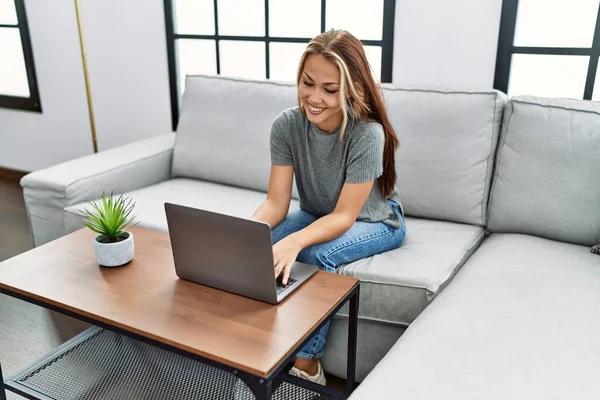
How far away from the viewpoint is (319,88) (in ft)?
4.83

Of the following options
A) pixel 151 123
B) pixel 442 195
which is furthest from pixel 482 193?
pixel 151 123

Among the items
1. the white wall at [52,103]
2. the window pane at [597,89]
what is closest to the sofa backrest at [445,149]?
the window pane at [597,89]

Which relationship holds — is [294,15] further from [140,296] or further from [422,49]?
[140,296]

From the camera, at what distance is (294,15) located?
2520mm

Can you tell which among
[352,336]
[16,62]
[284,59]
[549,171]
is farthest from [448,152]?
[16,62]

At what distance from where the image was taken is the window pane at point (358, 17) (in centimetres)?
232

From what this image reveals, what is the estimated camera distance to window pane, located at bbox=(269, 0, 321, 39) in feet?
8.11

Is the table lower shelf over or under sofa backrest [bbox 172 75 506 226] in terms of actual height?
under

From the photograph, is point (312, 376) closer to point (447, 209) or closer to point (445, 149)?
point (447, 209)

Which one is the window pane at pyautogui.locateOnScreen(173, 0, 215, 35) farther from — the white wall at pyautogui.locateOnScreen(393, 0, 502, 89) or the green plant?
the green plant

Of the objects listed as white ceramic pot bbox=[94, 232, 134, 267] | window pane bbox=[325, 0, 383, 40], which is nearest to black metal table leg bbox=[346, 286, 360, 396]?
white ceramic pot bbox=[94, 232, 134, 267]

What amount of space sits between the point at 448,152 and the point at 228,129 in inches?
35.8

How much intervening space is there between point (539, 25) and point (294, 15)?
1029 millimetres

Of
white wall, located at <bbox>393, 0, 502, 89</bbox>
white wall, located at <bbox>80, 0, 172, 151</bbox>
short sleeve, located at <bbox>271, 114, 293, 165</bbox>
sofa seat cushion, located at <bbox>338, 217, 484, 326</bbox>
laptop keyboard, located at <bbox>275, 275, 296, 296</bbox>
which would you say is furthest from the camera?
white wall, located at <bbox>80, 0, 172, 151</bbox>
